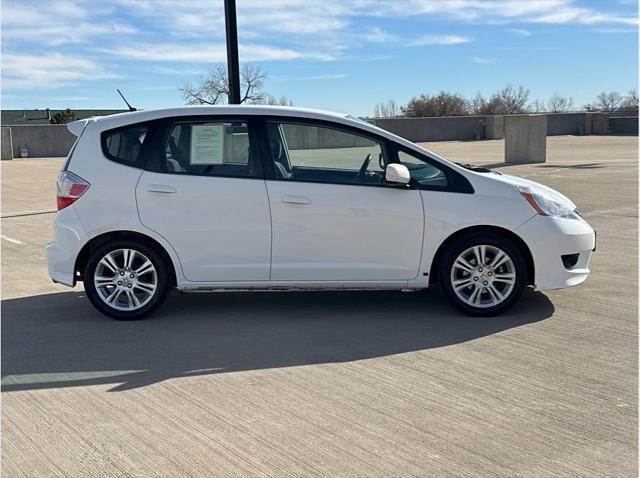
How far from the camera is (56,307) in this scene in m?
7.21

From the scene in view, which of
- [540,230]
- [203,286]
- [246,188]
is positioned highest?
[246,188]

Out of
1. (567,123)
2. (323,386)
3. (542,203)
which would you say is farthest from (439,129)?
(323,386)

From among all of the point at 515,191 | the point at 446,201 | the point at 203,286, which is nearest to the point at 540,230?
the point at 515,191

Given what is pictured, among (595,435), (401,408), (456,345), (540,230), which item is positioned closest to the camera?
(595,435)

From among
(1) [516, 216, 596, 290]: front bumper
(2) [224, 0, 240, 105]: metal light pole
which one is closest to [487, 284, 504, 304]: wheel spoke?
(1) [516, 216, 596, 290]: front bumper

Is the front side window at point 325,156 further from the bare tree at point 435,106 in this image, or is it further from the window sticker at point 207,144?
the bare tree at point 435,106

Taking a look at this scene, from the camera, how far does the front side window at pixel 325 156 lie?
21.2 feet

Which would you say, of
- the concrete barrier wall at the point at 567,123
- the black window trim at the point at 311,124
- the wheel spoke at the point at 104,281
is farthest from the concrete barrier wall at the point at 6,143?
the concrete barrier wall at the point at 567,123

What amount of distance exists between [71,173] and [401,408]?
367 centimetres

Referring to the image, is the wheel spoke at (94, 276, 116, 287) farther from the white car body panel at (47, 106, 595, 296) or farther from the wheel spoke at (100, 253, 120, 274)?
the white car body panel at (47, 106, 595, 296)

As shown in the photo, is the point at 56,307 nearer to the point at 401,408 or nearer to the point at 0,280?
the point at 0,280

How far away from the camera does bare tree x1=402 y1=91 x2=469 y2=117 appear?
193 ft

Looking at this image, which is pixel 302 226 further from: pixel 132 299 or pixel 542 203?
pixel 542 203

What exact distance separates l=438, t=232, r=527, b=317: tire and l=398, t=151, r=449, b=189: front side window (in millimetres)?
513
